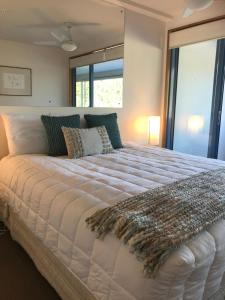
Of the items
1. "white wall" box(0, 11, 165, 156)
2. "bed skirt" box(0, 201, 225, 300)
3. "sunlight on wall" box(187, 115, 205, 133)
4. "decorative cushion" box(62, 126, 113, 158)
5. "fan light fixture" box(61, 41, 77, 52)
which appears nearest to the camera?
"bed skirt" box(0, 201, 225, 300)

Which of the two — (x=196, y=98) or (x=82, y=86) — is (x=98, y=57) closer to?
(x=82, y=86)

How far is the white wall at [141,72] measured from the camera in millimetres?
3350

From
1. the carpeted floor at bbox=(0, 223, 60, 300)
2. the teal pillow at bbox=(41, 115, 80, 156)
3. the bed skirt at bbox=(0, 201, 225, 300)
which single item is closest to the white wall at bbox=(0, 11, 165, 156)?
the teal pillow at bbox=(41, 115, 80, 156)

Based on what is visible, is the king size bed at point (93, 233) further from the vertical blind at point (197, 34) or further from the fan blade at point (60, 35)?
the vertical blind at point (197, 34)

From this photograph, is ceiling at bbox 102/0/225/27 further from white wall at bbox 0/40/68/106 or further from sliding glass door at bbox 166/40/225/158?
white wall at bbox 0/40/68/106

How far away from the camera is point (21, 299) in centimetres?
158

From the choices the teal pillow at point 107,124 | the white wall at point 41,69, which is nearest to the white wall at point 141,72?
the teal pillow at point 107,124

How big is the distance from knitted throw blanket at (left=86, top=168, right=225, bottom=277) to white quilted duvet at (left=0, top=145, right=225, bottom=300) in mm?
39

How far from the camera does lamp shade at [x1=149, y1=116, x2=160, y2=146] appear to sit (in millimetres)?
3613

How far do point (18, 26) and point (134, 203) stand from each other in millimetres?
2214

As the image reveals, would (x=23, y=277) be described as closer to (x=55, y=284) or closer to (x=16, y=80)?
(x=55, y=284)

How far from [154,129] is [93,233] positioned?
2659mm

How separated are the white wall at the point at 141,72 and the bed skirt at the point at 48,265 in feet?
6.55

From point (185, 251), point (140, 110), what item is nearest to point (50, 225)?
point (185, 251)
